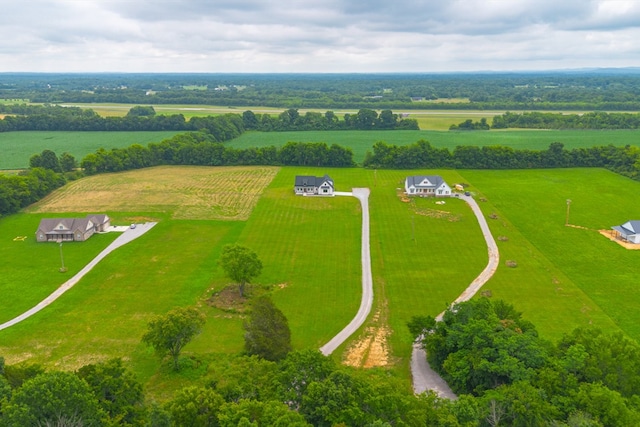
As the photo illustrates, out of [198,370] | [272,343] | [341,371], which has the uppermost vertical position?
[341,371]

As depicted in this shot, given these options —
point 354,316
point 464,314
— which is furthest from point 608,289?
point 354,316

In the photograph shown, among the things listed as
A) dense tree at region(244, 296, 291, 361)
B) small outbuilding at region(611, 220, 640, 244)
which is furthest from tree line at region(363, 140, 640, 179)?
dense tree at region(244, 296, 291, 361)

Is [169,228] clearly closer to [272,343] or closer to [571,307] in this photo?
[272,343]

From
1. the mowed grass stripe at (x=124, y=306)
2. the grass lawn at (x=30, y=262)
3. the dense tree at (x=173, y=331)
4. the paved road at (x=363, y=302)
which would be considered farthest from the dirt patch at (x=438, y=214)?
the dense tree at (x=173, y=331)

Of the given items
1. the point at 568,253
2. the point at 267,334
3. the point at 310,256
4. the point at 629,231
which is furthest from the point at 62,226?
the point at 629,231

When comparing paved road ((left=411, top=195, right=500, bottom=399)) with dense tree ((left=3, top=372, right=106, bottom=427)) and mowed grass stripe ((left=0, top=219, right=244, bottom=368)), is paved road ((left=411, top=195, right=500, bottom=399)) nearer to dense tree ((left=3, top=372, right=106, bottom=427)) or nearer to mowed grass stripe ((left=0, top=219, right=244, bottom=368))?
mowed grass stripe ((left=0, top=219, right=244, bottom=368))
